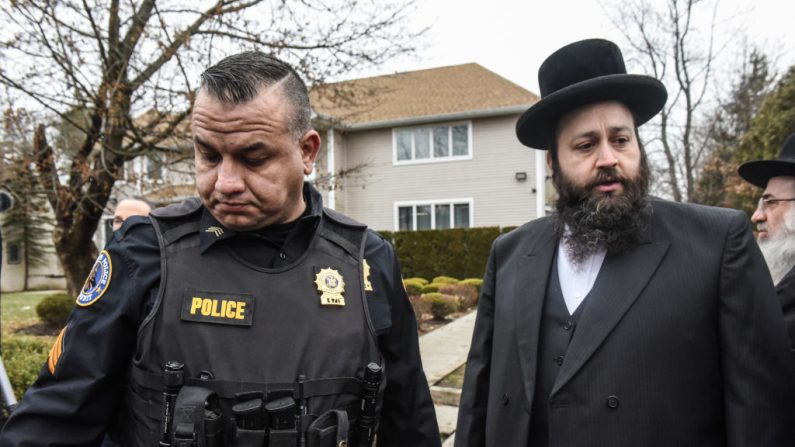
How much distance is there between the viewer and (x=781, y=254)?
3211 millimetres

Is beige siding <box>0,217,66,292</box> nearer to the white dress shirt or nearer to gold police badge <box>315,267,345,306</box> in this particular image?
gold police badge <box>315,267,345,306</box>

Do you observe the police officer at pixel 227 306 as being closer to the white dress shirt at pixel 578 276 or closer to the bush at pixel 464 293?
the white dress shirt at pixel 578 276

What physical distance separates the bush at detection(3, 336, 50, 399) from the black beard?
4.61m

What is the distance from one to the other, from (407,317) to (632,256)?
2.83 feet

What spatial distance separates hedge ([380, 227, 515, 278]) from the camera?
1603 centimetres

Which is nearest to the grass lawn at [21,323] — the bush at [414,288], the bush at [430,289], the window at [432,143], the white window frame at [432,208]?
the bush at [414,288]

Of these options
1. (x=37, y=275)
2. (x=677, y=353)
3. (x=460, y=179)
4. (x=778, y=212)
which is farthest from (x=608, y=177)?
(x=37, y=275)

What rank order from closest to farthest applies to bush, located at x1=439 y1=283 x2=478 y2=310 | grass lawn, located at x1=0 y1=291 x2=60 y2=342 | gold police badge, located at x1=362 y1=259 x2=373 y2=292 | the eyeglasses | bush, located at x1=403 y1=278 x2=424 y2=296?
gold police badge, located at x1=362 y1=259 x2=373 y2=292 < the eyeglasses < grass lawn, located at x1=0 y1=291 x2=60 y2=342 < bush, located at x1=439 y1=283 x2=478 y2=310 < bush, located at x1=403 y1=278 x2=424 y2=296

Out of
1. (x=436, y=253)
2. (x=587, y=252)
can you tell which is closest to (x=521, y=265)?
(x=587, y=252)

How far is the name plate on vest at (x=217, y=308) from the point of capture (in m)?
1.58

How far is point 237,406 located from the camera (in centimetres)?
147

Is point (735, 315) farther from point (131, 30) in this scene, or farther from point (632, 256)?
point (131, 30)

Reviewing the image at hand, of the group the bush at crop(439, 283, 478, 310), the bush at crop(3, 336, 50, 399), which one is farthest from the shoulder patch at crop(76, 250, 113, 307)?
the bush at crop(439, 283, 478, 310)

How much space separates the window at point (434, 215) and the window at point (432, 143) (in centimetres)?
151
